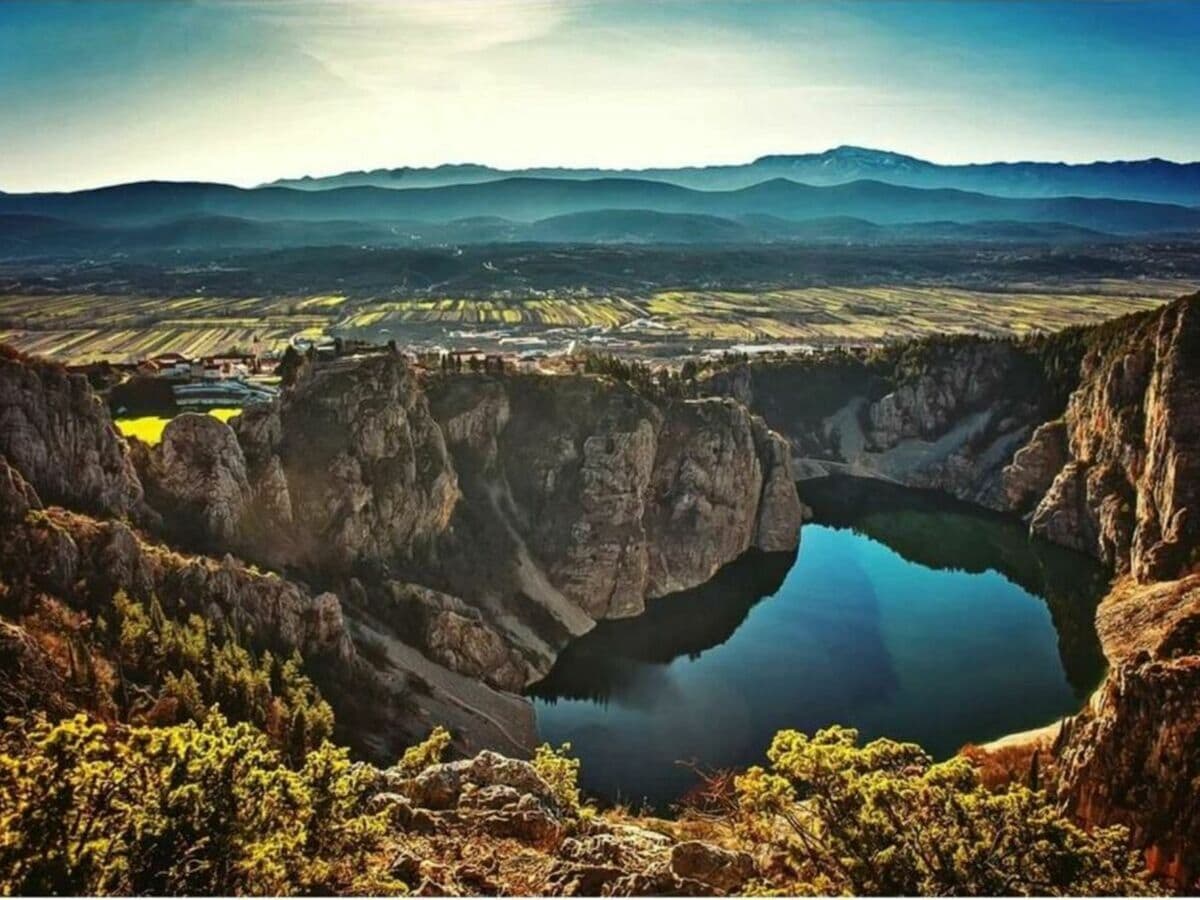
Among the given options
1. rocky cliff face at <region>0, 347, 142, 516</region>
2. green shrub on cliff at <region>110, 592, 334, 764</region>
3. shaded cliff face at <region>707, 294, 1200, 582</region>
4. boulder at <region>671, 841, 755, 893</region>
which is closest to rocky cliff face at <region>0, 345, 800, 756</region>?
rocky cliff face at <region>0, 347, 142, 516</region>

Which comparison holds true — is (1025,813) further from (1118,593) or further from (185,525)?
(1118,593)

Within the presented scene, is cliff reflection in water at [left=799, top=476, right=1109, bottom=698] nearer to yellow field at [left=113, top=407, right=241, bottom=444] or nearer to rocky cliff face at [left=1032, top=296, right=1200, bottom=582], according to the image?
rocky cliff face at [left=1032, top=296, right=1200, bottom=582]

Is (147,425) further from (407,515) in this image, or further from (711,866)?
(711,866)

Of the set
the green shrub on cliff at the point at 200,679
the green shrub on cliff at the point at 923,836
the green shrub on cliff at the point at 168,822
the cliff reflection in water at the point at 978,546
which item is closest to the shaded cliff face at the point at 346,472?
Answer: the green shrub on cliff at the point at 200,679

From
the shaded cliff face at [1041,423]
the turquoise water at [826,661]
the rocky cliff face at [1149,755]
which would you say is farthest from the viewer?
the shaded cliff face at [1041,423]

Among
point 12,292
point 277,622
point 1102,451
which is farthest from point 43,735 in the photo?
point 1102,451

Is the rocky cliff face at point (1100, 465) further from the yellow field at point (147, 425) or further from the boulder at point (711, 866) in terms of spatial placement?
the yellow field at point (147, 425)
